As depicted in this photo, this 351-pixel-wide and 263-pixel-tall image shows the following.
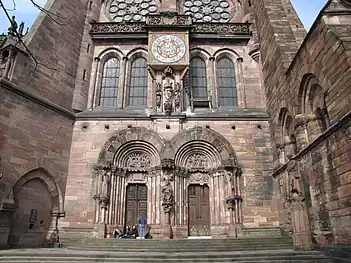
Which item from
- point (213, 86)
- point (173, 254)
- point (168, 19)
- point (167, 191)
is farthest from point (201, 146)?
point (168, 19)

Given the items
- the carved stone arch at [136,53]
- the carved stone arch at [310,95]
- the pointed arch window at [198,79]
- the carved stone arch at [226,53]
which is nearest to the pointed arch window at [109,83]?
the carved stone arch at [136,53]

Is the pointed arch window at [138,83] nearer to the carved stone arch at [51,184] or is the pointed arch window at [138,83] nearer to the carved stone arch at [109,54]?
the carved stone arch at [109,54]

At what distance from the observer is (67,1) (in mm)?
14758

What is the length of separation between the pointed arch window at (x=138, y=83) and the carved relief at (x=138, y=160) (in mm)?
2863

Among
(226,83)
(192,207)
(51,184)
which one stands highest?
(226,83)

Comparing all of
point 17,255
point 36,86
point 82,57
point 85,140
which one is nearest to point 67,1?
point 82,57

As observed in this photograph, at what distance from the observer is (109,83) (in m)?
15.0

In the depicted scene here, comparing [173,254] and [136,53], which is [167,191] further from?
[136,53]

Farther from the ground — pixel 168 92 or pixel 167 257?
pixel 168 92

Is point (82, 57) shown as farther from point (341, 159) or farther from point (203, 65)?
point (341, 159)

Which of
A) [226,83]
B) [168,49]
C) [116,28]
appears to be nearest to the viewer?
[168,49]

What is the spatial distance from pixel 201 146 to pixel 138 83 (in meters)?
4.81

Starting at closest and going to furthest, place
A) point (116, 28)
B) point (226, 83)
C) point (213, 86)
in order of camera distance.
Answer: point (213, 86) < point (226, 83) < point (116, 28)

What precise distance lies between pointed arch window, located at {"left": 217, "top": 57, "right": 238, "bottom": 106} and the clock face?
2468mm
